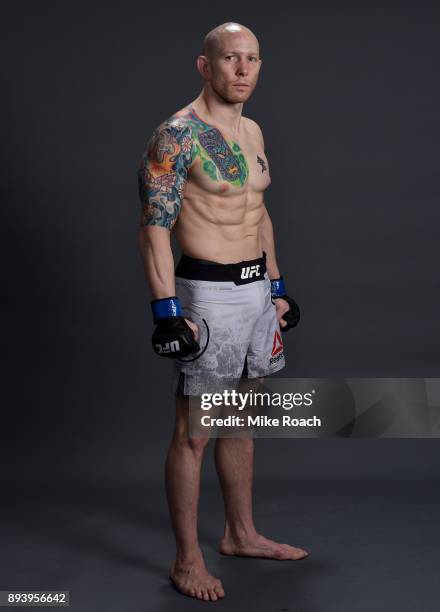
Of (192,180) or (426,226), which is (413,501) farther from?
(192,180)

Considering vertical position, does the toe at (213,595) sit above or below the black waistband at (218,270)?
below

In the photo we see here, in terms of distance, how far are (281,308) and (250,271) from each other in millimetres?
405

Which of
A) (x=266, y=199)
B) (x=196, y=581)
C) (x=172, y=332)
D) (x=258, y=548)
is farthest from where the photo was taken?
(x=266, y=199)

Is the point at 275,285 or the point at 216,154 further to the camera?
the point at 275,285

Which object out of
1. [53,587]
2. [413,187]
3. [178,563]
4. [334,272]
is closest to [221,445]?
[178,563]

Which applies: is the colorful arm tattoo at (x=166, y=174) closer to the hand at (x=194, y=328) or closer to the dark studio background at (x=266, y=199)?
the hand at (x=194, y=328)

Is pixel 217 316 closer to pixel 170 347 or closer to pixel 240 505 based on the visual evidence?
pixel 170 347

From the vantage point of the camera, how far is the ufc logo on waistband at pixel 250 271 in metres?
4.94

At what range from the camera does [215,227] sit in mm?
4848

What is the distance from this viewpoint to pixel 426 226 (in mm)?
6191

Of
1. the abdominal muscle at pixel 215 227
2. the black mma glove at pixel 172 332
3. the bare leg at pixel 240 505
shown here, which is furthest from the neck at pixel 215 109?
the bare leg at pixel 240 505

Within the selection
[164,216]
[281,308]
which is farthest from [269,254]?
[164,216]

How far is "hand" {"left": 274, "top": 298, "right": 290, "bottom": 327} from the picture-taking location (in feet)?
17.4

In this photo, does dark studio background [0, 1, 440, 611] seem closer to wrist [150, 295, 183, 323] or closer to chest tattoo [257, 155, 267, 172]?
chest tattoo [257, 155, 267, 172]
